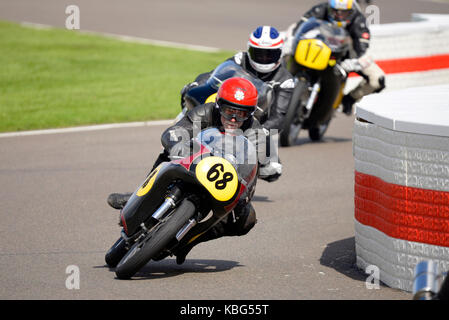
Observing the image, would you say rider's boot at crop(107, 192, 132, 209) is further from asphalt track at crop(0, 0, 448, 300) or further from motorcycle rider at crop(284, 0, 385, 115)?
motorcycle rider at crop(284, 0, 385, 115)

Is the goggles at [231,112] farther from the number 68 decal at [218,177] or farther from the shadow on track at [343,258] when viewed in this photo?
the shadow on track at [343,258]

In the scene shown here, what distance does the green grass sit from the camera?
1522 cm

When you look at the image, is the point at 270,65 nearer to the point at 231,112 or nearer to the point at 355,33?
the point at 231,112

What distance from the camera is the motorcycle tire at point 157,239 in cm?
673

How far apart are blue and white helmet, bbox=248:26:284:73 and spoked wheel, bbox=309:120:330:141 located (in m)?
3.64

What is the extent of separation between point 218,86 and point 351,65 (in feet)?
15.9

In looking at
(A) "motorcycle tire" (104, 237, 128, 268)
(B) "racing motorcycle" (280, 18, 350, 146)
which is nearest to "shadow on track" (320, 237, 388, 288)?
(A) "motorcycle tire" (104, 237, 128, 268)

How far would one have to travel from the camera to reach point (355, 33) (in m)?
14.0

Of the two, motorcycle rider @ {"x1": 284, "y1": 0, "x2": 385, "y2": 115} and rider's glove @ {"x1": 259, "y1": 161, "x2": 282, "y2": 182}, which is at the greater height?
motorcycle rider @ {"x1": 284, "y1": 0, "x2": 385, "y2": 115}
